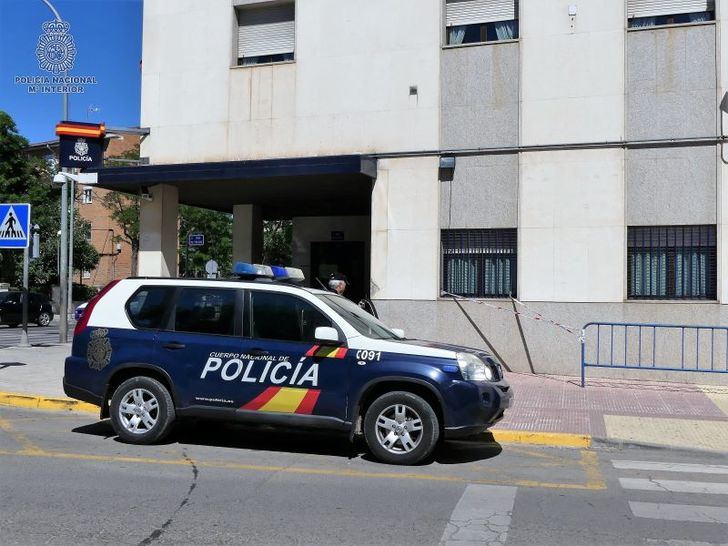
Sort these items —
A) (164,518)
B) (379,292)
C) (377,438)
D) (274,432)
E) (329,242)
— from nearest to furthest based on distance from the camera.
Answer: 1. (164,518)
2. (377,438)
3. (274,432)
4. (379,292)
5. (329,242)

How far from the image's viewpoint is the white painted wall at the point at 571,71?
504 inches

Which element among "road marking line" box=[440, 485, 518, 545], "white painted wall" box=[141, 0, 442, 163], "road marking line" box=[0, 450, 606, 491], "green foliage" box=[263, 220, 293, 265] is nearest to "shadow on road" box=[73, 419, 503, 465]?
"road marking line" box=[0, 450, 606, 491]

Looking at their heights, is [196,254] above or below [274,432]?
above

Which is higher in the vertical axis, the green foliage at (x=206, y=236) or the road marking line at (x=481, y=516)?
the green foliage at (x=206, y=236)

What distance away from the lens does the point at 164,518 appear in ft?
17.4

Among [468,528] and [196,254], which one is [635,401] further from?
[196,254]

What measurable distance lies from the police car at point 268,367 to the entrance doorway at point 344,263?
470 inches

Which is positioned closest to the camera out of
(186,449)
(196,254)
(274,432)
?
(186,449)

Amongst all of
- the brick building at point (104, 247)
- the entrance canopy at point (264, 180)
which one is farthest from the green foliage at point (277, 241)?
the entrance canopy at point (264, 180)

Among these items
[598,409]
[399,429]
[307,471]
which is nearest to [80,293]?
[598,409]

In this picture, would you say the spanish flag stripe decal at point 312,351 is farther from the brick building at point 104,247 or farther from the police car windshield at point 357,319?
the brick building at point 104,247

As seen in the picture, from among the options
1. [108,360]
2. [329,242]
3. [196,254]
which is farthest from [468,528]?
[196,254]

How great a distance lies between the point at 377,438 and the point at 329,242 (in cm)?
1395

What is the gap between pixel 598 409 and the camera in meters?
10.0
